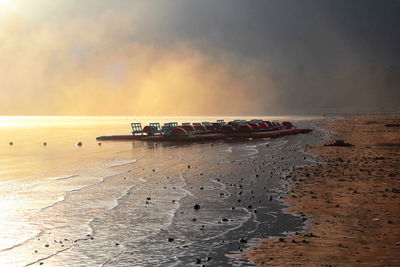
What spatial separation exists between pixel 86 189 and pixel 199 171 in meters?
7.93

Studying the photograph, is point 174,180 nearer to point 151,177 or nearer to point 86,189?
point 151,177

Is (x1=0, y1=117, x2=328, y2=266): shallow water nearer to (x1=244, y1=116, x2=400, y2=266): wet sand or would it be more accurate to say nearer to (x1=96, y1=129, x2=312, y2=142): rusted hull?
Answer: (x1=244, y1=116, x2=400, y2=266): wet sand

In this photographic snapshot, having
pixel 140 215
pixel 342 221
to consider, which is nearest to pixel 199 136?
pixel 140 215

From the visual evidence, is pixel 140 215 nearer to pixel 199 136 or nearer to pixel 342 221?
pixel 342 221

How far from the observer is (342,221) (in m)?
13.2

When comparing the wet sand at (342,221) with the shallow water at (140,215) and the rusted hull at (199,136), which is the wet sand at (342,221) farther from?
the rusted hull at (199,136)

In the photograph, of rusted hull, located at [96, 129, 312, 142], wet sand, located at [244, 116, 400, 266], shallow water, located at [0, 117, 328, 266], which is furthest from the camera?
rusted hull, located at [96, 129, 312, 142]

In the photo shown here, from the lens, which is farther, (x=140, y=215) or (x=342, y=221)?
(x=140, y=215)

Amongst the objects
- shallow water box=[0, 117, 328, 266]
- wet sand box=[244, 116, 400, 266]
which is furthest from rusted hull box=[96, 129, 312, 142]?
wet sand box=[244, 116, 400, 266]

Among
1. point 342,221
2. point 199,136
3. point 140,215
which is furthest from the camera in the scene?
point 199,136

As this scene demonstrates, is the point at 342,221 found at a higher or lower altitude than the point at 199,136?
lower

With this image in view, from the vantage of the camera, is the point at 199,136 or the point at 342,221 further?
the point at 199,136

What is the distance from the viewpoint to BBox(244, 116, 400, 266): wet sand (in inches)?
391

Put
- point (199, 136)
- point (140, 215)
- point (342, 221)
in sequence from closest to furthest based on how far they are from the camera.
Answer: point (342, 221), point (140, 215), point (199, 136)
